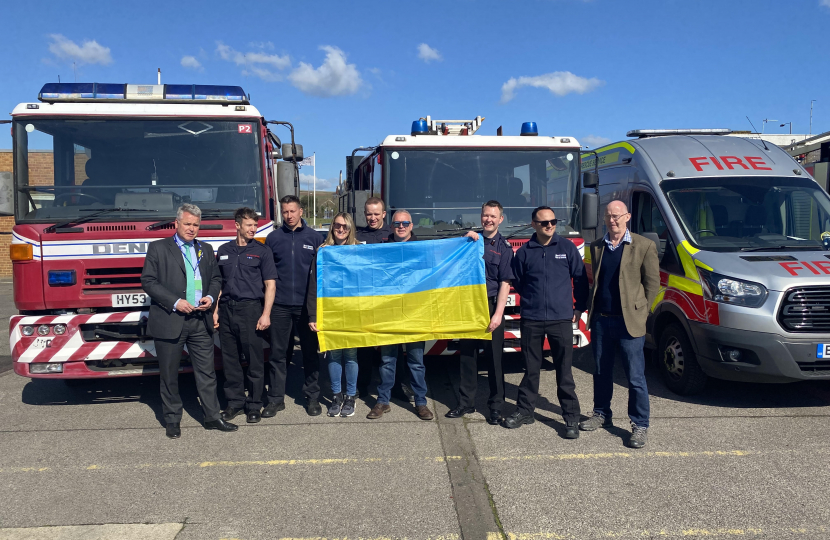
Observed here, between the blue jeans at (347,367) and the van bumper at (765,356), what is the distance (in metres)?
3.26

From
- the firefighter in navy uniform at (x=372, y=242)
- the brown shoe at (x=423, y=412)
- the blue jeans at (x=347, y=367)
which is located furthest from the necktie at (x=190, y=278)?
the brown shoe at (x=423, y=412)

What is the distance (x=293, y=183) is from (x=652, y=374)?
14.9 ft

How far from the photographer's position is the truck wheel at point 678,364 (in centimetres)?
624

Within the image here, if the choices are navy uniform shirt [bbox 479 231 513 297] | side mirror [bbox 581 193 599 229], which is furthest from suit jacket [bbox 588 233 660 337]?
side mirror [bbox 581 193 599 229]

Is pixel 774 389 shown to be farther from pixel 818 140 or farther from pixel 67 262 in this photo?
pixel 67 262

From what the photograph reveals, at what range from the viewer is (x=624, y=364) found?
5277 mm

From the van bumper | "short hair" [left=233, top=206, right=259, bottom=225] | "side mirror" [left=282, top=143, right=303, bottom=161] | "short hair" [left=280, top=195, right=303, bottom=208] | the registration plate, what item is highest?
"side mirror" [left=282, top=143, right=303, bottom=161]

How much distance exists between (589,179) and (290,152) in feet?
10.7

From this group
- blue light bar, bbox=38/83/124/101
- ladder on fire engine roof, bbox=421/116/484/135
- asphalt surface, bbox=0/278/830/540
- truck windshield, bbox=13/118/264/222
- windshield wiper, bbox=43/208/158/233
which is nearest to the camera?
asphalt surface, bbox=0/278/830/540

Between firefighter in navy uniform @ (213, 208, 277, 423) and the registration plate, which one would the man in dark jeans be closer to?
firefighter in navy uniform @ (213, 208, 277, 423)

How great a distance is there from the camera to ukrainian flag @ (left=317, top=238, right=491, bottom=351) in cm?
589

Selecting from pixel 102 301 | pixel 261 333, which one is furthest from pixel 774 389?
pixel 102 301

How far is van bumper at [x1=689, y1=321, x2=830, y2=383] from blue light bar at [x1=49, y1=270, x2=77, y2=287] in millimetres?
5774

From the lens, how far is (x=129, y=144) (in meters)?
6.25
